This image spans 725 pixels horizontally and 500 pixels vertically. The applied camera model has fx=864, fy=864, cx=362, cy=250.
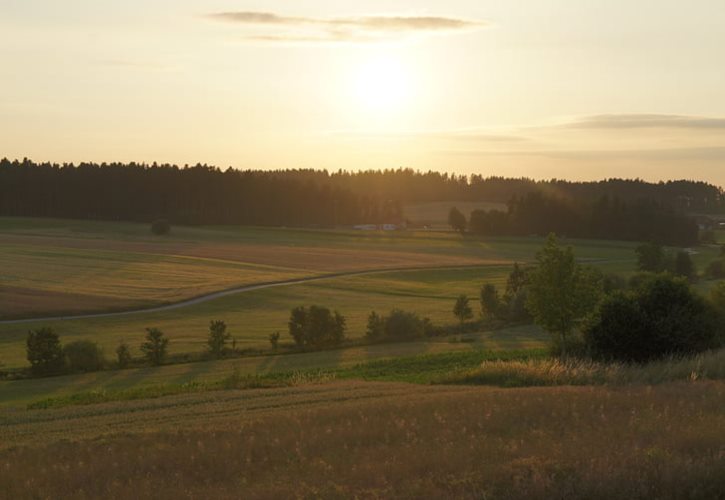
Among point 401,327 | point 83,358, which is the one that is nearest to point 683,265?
point 401,327

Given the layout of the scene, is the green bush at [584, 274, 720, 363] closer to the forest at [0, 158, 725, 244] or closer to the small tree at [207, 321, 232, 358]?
the small tree at [207, 321, 232, 358]

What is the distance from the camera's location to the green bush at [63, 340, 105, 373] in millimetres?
46125

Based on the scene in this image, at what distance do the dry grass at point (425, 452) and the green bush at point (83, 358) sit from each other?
2754 centimetres

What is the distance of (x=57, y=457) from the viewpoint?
51.4 ft

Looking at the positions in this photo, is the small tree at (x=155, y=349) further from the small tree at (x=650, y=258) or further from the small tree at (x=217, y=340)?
the small tree at (x=650, y=258)

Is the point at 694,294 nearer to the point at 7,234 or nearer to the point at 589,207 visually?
the point at 7,234

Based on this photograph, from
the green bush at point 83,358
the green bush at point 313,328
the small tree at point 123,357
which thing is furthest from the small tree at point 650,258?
the green bush at point 83,358

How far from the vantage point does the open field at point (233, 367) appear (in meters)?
38.6

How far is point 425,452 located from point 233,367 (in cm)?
3200

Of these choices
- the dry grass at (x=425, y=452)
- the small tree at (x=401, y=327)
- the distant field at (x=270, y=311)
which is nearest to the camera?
the dry grass at (x=425, y=452)

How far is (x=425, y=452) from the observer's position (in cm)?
1340

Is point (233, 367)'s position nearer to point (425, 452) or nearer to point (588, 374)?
point (588, 374)

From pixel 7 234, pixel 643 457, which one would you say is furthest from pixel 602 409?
pixel 7 234

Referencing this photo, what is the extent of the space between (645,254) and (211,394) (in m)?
83.3
